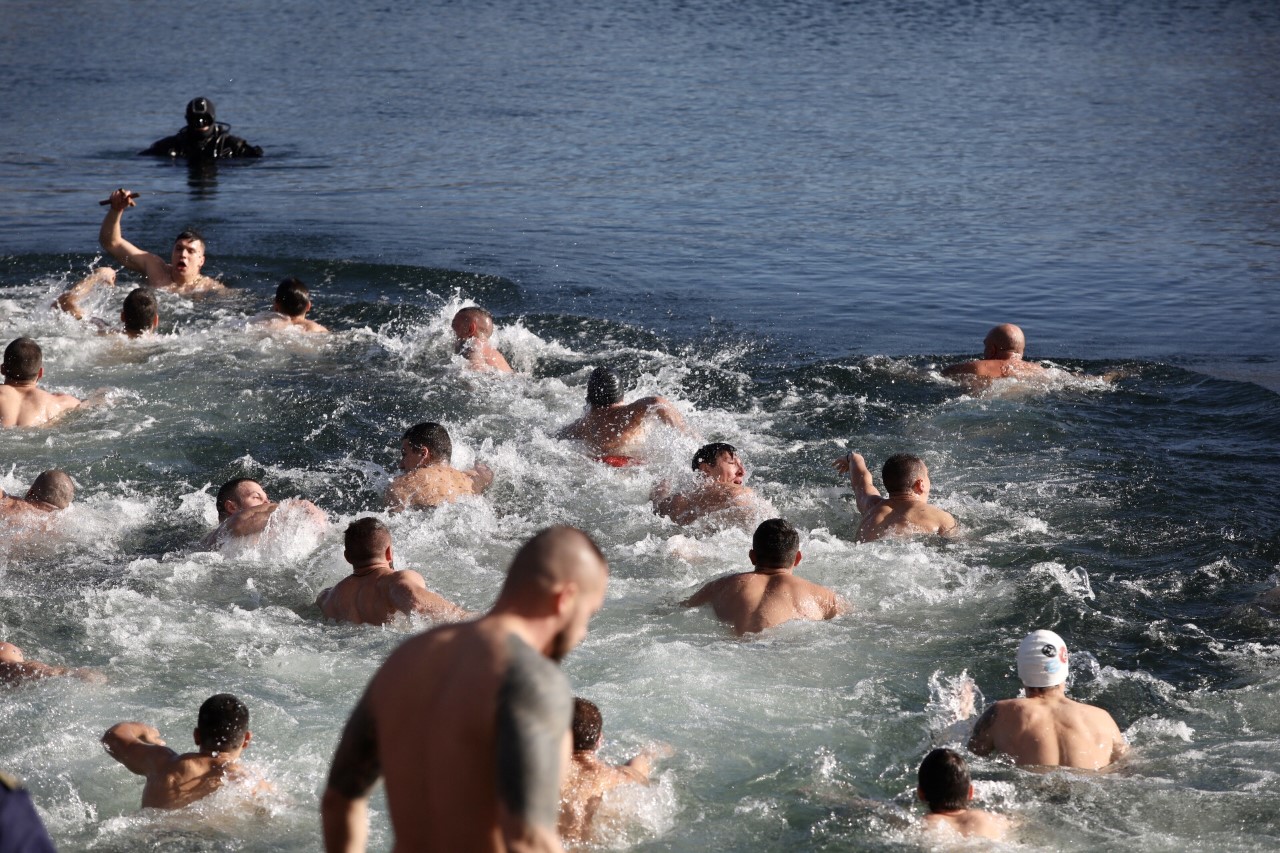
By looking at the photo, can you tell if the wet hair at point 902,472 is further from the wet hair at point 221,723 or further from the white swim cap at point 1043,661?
the wet hair at point 221,723

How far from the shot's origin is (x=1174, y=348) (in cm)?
1551

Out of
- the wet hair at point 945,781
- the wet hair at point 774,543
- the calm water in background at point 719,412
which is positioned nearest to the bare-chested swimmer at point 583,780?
the calm water in background at point 719,412

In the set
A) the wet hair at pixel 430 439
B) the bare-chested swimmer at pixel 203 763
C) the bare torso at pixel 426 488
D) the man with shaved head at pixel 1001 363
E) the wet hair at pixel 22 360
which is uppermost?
the man with shaved head at pixel 1001 363

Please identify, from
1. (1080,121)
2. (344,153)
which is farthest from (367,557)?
(1080,121)

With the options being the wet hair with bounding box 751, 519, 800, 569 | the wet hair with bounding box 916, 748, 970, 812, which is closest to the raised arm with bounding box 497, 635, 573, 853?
the wet hair with bounding box 916, 748, 970, 812

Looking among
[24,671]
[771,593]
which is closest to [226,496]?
[24,671]

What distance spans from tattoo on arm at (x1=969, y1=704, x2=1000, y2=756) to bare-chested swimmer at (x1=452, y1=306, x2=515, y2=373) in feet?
25.4

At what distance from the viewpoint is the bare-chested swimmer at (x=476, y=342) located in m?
14.1

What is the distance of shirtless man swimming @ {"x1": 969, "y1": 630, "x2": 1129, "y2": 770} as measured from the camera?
709 centimetres

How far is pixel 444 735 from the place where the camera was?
11.8 feet

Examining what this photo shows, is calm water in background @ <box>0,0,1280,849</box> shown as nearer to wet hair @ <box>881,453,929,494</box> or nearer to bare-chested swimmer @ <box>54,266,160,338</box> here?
bare-chested swimmer @ <box>54,266,160,338</box>

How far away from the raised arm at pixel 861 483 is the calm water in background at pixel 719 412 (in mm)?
399

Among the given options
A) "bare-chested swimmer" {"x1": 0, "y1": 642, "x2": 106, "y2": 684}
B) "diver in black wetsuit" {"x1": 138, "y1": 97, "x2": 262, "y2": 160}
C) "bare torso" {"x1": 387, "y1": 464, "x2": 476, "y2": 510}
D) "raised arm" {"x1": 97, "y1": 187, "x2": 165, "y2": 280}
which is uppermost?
"diver in black wetsuit" {"x1": 138, "y1": 97, "x2": 262, "y2": 160}

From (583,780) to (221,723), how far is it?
1.66 m
